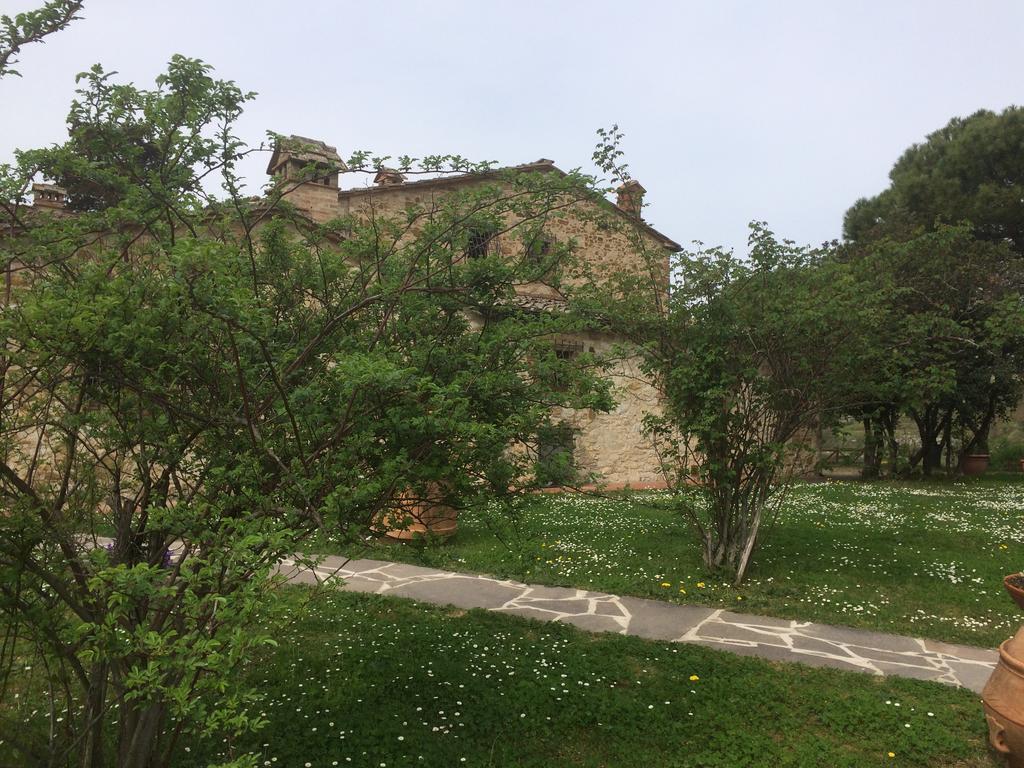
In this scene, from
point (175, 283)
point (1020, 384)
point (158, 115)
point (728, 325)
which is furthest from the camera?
point (1020, 384)

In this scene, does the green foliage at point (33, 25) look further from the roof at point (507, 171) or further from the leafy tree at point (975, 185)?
the leafy tree at point (975, 185)

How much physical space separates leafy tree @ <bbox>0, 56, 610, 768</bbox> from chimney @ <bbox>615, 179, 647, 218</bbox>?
10.2 feet

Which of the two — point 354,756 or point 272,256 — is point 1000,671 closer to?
point 354,756

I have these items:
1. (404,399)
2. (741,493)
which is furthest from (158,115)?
(741,493)

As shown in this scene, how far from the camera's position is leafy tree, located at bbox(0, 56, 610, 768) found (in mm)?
2279

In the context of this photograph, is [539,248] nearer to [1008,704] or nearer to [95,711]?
[95,711]

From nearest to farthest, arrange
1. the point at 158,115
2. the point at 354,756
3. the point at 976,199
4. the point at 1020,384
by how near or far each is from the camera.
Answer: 1. the point at 158,115
2. the point at 354,756
3. the point at 1020,384
4. the point at 976,199

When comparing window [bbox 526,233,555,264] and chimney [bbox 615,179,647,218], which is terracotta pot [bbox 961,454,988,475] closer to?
chimney [bbox 615,179,647,218]

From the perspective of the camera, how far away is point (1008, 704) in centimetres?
363

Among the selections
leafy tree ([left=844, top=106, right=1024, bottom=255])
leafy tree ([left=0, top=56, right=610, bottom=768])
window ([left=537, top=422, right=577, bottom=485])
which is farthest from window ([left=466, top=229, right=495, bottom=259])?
leafy tree ([left=844, top=106, right=1024, bottom=255])

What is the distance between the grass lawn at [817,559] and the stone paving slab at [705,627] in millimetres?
264

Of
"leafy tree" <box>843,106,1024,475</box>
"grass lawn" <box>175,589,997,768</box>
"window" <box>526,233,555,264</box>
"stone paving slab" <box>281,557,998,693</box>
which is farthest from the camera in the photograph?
"leafy tree" <box>843,106,1024,475</box>

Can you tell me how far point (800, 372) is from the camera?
7.25m

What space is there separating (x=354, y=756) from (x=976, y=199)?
2242 centimetres
